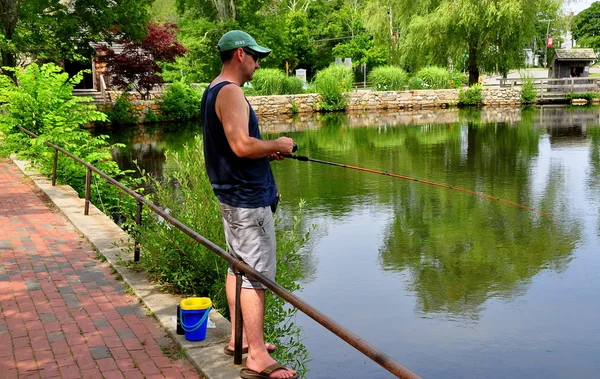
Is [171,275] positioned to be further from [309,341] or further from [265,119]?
[265,119]

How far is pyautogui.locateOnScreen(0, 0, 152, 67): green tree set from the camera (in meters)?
18.7

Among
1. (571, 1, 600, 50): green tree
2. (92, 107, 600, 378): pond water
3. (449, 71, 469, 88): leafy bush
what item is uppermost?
(571, 1, 600, 50): green tree

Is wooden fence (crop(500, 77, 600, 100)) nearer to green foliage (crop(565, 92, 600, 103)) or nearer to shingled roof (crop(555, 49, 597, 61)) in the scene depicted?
green foliage (crop(565, 92, 600, 103))

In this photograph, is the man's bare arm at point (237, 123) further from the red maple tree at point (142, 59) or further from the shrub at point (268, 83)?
the shrub at point (268, 83)

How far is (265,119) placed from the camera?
1216 inches

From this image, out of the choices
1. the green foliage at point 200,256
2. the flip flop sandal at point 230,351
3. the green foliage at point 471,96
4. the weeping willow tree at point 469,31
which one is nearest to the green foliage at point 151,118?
the weeping willow tree at point 469,31

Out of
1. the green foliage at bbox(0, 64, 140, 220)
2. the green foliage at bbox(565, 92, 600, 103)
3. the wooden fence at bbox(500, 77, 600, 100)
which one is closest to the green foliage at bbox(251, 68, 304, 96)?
the wooden fence at bbox(500, 77, 600, 100)

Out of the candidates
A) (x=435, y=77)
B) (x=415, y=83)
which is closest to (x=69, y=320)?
(x=435, y=77)

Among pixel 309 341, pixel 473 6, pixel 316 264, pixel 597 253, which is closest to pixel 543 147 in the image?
pixel 597 253

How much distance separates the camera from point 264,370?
12.1ft

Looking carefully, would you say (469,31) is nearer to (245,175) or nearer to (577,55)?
(577,55)

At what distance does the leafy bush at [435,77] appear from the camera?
36469 millimetres

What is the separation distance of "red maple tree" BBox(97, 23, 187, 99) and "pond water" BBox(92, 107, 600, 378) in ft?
42.1

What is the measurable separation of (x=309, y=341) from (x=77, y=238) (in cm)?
270
